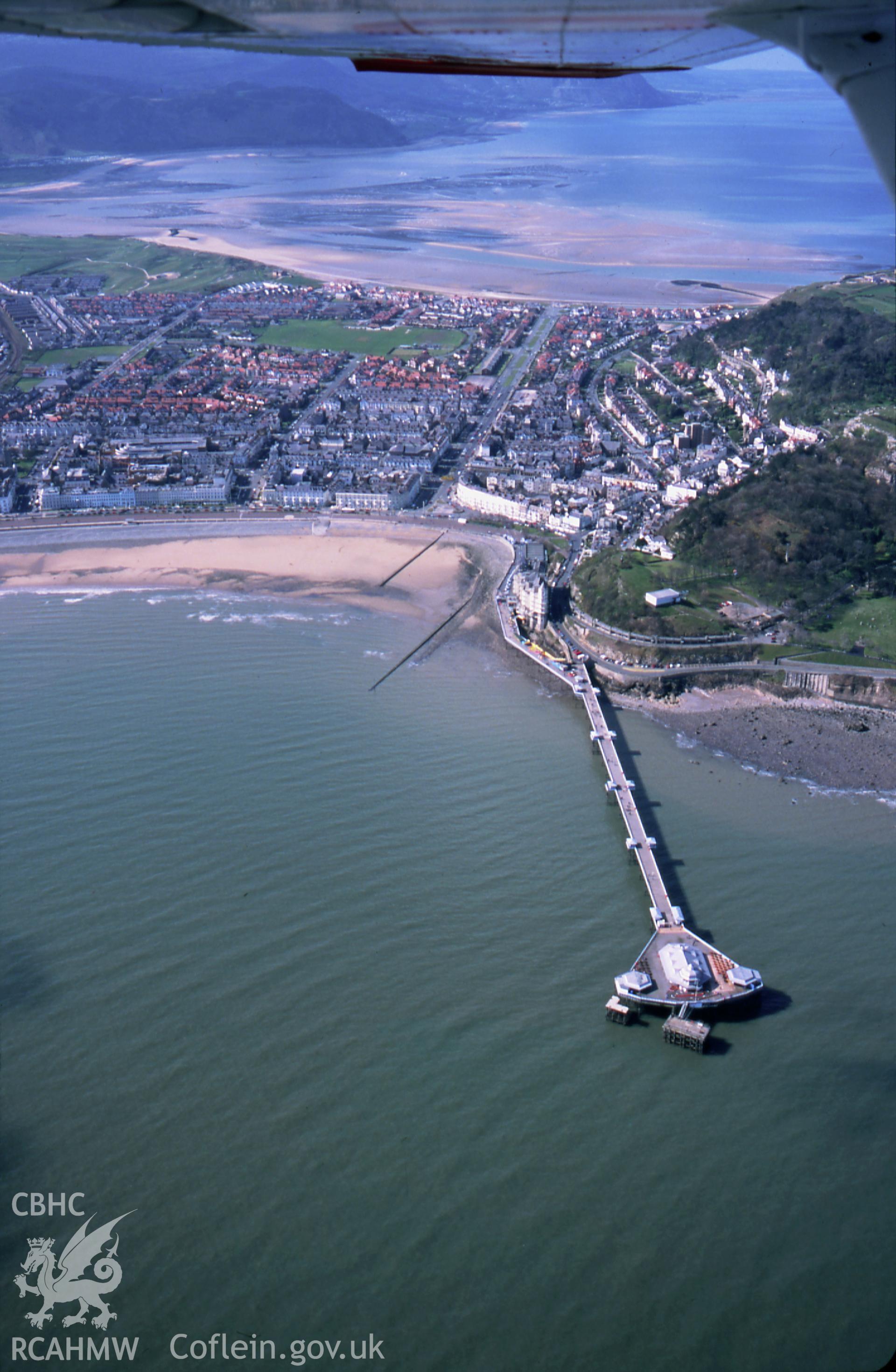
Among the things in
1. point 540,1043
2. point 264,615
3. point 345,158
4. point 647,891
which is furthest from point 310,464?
point 345,158

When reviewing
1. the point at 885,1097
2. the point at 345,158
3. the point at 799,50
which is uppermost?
the point at 345,158

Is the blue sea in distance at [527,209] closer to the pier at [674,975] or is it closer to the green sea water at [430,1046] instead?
the green sea water at [430,1046]

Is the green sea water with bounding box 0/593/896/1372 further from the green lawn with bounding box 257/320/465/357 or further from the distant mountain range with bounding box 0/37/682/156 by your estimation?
the distant mountain range with bounding box 0/37/682/156

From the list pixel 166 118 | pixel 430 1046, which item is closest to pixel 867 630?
pixel 430 1046

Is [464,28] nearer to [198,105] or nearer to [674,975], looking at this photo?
[674,975]

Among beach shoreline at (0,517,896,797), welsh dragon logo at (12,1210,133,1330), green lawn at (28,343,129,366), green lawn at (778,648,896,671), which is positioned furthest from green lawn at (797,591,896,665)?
green lawn at (28,343,129,366)

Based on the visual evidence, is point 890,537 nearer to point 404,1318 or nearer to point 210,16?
point 404,1318

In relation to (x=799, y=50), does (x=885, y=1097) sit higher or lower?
lower
